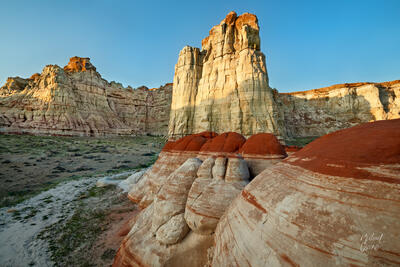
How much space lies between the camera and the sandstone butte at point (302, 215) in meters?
1.29

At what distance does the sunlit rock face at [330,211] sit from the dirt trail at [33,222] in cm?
493

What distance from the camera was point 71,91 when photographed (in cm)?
3550

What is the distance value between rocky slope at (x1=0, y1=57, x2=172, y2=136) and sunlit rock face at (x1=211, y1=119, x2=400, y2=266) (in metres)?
39.1

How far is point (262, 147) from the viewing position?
187 inches

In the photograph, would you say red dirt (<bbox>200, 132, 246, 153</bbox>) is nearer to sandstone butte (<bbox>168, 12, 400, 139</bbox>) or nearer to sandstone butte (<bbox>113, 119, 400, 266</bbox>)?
sandstone butte (<bbox>113, 119, 400, 266</bbox>)

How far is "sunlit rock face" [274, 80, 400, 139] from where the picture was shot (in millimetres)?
34125

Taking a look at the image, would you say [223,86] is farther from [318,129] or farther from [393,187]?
[318,129]

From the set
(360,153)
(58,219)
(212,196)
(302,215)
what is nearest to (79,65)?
(58,219)

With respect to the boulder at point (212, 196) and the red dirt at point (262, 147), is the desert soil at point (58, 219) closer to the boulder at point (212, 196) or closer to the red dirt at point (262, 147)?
the boulder at point (212, 196)

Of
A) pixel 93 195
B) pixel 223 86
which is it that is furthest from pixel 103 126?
pixel 93 195

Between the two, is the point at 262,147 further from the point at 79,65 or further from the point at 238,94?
the point at 79,65

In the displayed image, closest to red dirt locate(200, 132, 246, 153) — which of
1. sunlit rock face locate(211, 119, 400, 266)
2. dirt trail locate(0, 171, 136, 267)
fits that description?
sunlit rock face locate(211, 119, 400, 266)

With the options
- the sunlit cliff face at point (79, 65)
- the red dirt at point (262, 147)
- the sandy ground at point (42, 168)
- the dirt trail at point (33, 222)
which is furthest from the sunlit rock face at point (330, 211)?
the sunlit cliff face at point (79, 65)

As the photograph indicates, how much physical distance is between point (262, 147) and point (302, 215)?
128 inches
